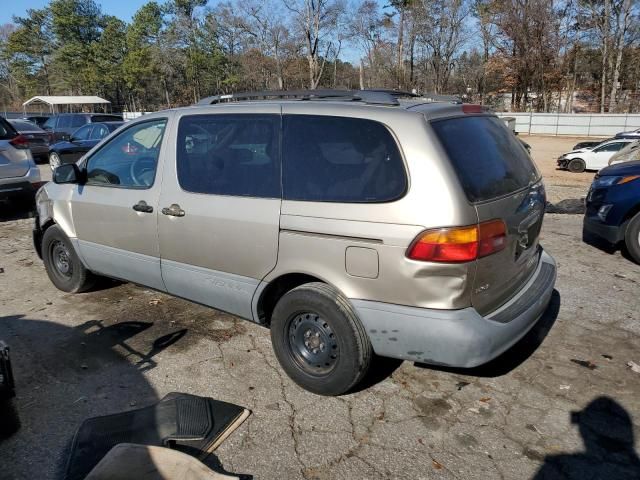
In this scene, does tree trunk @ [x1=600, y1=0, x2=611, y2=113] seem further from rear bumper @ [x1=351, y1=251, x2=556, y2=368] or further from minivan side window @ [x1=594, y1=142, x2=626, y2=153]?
rear bumper @ [x1=351, y1=251, x2=556, y2=368]

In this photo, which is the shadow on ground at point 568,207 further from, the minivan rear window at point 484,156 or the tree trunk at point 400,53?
the tree trunk at point 400,53

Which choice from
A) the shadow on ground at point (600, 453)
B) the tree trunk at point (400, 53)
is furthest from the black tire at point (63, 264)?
the tree trunk at point (400, 53)

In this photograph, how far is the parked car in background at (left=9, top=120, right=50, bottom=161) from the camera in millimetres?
16562

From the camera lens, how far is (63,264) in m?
5.04

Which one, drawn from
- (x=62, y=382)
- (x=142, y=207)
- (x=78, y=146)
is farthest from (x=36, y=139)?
(x=62, y=382)

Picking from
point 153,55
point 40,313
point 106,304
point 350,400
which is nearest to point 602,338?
point 350,400

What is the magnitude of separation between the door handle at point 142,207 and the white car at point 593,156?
20176 millimetres

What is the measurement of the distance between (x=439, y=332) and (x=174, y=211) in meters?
2.12

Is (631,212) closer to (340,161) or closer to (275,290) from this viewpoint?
(340,161)

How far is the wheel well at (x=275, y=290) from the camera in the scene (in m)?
3.22

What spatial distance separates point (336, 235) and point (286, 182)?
0.55 m

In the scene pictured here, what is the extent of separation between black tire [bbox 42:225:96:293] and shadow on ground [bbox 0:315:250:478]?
0.61 meters

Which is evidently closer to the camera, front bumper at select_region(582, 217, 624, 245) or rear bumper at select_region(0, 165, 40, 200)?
front bumper at select_region(582, 217, 624, 245)

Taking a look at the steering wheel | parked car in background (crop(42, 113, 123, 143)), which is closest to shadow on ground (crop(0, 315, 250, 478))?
the steering wheel
